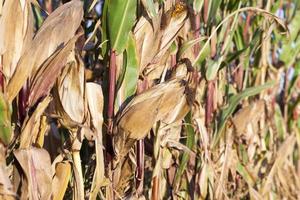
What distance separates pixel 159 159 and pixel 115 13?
0.30m

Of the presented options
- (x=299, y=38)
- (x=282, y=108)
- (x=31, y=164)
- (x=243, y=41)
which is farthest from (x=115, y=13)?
(x=282, y=108)

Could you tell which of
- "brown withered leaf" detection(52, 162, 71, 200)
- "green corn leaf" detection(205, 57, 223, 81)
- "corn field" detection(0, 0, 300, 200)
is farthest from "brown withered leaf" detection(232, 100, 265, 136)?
"brown withered leaf" detection(52, 162, 71, 200)

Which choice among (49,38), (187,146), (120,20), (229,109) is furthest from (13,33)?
(229,109)

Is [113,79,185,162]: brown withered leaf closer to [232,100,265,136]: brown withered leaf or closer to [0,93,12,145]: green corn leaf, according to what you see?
[0,93,12,145]: green corn leaf

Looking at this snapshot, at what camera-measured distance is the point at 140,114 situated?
96 cm

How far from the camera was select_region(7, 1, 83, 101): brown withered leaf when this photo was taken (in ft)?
2.92

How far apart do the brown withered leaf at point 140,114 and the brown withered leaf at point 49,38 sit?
0.51 feet

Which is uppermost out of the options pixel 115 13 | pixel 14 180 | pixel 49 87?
pixel 115 13

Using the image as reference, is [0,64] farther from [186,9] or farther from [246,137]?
[246,137]

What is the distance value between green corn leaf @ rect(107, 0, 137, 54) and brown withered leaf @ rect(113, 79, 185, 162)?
0.10 metres

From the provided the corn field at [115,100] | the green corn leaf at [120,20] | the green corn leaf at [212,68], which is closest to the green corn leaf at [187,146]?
the corn field at [115,100]

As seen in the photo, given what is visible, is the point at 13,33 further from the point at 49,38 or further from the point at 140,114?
the point at 140,114

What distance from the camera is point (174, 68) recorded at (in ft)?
3.67

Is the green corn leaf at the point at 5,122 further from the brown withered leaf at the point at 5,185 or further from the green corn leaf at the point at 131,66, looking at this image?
the green corn leaf at the point at 131,66
